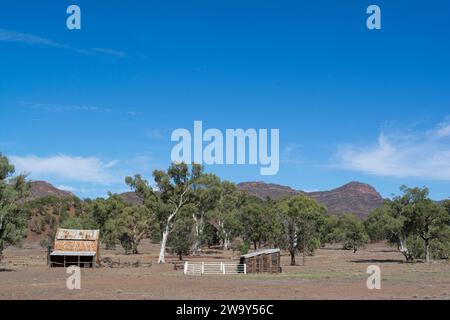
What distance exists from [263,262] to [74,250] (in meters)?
19.3

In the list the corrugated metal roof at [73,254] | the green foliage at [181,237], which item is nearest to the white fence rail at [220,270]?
the corrugated metal roof at [73,254]

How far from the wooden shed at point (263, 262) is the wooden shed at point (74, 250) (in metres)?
16.4

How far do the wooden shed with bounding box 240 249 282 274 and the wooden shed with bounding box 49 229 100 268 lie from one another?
16418mm

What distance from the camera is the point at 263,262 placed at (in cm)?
4288

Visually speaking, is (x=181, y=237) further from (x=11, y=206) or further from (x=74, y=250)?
(x=11, y=206)

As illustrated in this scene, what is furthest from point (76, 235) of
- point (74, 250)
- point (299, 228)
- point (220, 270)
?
point (299, 228)

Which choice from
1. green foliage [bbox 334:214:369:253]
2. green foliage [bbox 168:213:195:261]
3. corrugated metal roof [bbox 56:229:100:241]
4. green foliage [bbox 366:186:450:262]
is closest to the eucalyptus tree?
green foliage [bbox 168:213:195:261]

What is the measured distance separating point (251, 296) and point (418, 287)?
10847 mm

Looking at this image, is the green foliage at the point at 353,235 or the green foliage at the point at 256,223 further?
the green foliage at the point at 353,235

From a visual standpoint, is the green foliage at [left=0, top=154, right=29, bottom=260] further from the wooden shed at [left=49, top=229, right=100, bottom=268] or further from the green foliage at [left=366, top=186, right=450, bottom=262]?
the green foliage at [left=366, top=186, right=450, bottom=262]

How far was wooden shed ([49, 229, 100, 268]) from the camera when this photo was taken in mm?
49000

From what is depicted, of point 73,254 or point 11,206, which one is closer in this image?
point 11,206

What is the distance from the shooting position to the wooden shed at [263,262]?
4247cm

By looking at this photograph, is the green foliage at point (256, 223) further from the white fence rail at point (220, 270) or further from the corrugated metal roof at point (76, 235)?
the white fence rail at point (220, 270)
